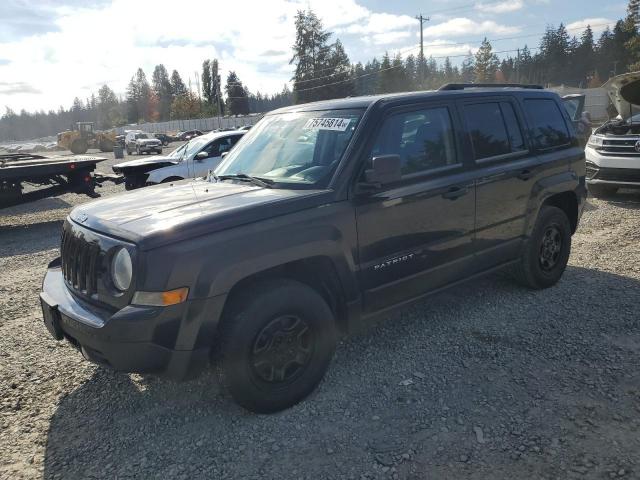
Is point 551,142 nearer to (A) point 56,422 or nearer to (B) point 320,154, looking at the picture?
(B) point 320,154

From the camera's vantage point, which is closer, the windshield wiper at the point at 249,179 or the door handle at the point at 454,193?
the windshield wiper at the point at 249,179

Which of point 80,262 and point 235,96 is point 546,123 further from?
point 235,96

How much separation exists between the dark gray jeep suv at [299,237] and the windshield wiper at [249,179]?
0.02 meters

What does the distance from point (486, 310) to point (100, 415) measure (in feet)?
11.0

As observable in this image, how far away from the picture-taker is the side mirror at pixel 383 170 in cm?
319

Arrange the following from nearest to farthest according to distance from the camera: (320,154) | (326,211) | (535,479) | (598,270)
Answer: (535,479), (326,211), (320,154), (598,270)

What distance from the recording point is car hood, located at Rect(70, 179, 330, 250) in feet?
9.05

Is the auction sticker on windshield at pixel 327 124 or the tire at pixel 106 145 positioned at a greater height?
the tire at pixel 106 145

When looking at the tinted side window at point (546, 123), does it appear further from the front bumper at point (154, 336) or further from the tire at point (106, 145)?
the tire at point (106, 145)

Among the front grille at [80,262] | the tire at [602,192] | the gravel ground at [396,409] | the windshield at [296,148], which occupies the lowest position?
the gravel ground at [396,409]

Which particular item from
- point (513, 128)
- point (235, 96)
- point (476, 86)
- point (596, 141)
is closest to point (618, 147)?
point (596, 141)

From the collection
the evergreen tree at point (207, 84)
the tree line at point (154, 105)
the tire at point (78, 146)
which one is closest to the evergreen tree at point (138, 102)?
the tree line at point (154, 105)

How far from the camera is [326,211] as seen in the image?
320 centimetres

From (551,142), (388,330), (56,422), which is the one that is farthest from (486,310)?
(56,422)
